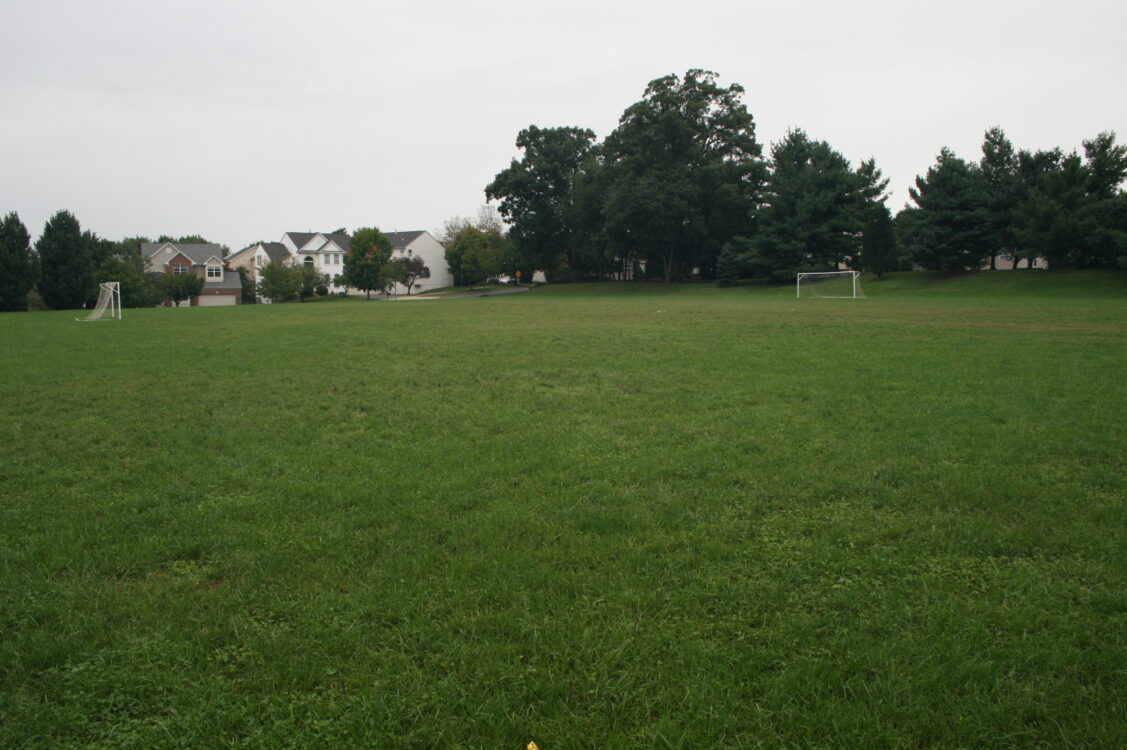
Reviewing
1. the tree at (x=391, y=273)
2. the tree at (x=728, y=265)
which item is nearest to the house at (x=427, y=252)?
the tree at (x=391, y=273)

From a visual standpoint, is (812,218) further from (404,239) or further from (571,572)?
(404,239)

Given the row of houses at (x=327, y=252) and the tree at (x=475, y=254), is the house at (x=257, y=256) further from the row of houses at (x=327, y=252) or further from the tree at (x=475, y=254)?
the tree at (x=475, y=254)

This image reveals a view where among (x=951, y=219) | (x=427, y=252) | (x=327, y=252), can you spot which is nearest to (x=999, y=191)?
(x=951, y=219)

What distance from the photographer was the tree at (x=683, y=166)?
47.1 meters

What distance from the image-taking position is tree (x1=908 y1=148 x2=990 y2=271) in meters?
40.1

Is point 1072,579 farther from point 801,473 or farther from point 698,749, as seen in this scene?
point 698,749

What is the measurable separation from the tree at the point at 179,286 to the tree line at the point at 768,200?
27.2m

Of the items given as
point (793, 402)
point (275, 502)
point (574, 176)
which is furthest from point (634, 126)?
point (275, 502)

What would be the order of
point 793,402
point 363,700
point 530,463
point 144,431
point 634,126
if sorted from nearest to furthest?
point 363,700 → point 530,463 → point 144,431 → point 793,402 → point 634,126

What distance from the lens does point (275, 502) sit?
15.4 feet

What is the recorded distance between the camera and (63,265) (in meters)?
44.3

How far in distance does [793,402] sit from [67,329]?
70.7 feet

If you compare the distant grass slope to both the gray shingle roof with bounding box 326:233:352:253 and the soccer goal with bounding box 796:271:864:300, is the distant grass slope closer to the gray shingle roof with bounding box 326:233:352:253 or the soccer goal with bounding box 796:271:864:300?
the soccer goal with bounding box 796:271:864:300

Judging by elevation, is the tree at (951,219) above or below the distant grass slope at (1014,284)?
above
